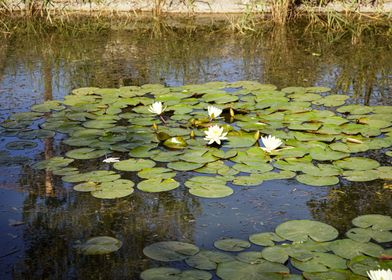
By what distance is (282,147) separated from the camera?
4.09 m

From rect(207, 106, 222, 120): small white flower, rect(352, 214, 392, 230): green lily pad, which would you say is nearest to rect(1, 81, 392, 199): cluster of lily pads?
rect(207, 106, 222, 120): small white flower

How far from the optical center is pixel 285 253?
2895mm

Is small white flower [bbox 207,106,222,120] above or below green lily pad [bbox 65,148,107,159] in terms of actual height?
above

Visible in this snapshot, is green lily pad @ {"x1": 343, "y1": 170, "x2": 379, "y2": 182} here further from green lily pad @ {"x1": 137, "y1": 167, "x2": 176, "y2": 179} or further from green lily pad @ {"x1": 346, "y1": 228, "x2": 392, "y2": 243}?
green lily pad @ {"x1": 137, "y1": 167, "x2": 176, "y2": 179}

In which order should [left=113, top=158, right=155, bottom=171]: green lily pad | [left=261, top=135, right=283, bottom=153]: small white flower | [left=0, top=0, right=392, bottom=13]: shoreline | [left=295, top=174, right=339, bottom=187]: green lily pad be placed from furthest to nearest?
1. [left=0, top=0, right=392, bottom=13]: shoreline
2. [left=261, top=135, right=283, bottom=153]: small white flower
3. [left=113, top=158, right=155, bottom=171]: green lily pad
4. [left=295, top=174, right=339, bottom=187]: green lily pad

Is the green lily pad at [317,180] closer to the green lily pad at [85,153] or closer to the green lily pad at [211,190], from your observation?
the green lily pad at [211,190]

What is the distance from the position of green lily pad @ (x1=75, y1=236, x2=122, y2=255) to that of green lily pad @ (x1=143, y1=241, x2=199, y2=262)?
138 mm

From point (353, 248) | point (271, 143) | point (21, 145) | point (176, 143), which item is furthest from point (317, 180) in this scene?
point (21, 145)

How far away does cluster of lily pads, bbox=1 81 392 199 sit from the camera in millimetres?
3742

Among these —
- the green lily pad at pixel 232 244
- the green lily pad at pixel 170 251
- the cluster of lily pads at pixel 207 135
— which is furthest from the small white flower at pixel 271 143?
the green lily pad at pixel 170 251

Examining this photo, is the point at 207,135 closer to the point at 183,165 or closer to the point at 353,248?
the point at 183,165

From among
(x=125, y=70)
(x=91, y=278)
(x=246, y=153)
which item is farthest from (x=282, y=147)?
(x=125, y=70)

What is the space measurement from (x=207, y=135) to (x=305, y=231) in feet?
4.02

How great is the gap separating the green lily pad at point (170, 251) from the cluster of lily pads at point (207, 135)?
53 cm
